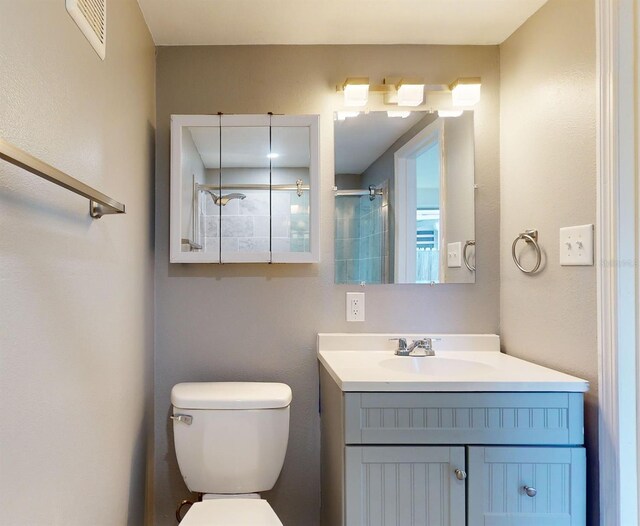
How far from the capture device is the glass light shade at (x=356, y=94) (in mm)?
1756

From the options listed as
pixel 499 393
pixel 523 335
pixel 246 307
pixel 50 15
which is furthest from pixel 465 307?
pixel 50 15

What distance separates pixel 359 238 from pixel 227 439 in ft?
3.09

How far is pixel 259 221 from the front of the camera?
1.78m

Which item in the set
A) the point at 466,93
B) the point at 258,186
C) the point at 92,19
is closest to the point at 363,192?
the point at 258,186

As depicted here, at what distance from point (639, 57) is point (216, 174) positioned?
1483 millimetres

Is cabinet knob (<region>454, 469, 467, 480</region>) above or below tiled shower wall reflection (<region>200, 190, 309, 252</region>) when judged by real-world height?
below

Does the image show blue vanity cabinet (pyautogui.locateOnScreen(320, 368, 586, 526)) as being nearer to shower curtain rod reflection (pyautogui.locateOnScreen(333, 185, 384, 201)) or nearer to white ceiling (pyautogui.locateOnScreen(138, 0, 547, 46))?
shower curtain rod reflection (pyautogui.locateOnScreen(333, 185, 384, 201))

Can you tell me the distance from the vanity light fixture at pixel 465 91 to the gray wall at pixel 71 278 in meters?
1.27

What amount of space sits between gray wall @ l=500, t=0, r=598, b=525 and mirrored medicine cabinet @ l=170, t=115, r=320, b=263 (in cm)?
82

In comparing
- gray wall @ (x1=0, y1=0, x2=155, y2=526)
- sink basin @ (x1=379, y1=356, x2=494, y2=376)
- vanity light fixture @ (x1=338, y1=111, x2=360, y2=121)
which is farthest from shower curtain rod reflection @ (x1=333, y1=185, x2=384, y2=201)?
gray wall @ (x1=0, y1=0, x2=155, y2=526)

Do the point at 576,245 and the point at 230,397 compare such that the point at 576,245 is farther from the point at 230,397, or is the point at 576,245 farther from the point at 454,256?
the point at 230,397

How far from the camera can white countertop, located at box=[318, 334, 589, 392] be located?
125 centimetres

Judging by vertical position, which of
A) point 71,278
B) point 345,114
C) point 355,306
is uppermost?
point 345,114

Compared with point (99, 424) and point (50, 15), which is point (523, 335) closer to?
point (99, 424)
